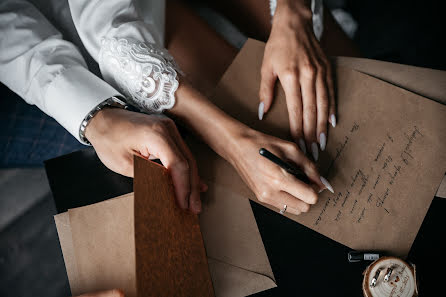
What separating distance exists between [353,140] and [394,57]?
56 centimetres

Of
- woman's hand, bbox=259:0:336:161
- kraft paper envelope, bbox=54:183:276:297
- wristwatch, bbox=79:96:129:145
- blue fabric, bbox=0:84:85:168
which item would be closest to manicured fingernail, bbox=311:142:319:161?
woman's hand, bbox=259:0:336:161

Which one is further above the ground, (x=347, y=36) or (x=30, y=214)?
(x=347, y=36)

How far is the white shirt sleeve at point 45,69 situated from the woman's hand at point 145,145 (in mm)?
56

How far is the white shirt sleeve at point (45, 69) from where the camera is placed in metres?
0.74

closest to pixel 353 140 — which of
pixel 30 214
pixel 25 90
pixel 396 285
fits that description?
pixel 396 285

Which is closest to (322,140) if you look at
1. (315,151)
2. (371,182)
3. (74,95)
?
(315,151)

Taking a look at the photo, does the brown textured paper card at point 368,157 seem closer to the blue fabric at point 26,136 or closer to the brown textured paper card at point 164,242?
the brown textured paper card at point 164,242

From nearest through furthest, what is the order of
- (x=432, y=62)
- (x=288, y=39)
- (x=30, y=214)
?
(x=288, y=39), (x=432, y=62), (x=30, y=214)

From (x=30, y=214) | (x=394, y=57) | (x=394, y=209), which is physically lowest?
(x=30, y=214)

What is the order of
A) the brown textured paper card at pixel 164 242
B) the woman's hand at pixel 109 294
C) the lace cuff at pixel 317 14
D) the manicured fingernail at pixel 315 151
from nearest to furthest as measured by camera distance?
the brown textured paper card at pixel 164 242 → the woman's hand at pixel 109 294 → the manicured fingernail at pixel 315 151 → the lace cuff at pixel 317 14

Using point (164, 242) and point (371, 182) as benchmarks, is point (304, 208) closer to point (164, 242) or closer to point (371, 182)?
point (371, 182)

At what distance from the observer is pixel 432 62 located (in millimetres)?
1412

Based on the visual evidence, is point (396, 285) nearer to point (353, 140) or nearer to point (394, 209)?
point (394, 209)

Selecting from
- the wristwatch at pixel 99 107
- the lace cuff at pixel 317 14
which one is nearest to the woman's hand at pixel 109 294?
A: the wristwatch at pixel 99 107
